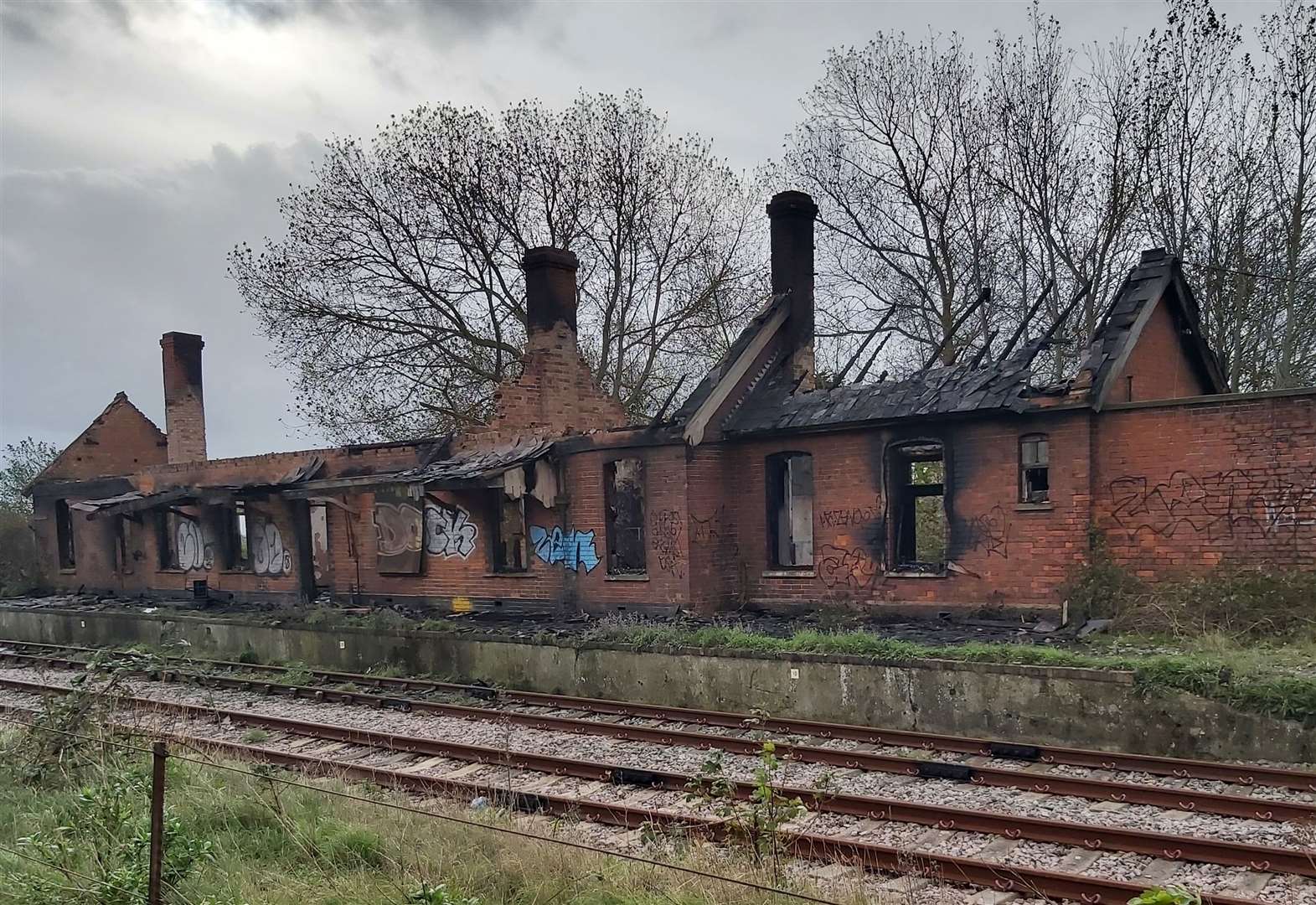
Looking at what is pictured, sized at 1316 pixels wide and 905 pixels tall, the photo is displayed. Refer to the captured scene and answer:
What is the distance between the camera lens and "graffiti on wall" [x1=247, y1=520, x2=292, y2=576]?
23.0 metres

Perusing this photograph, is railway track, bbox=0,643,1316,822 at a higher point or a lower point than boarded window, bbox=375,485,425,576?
lower

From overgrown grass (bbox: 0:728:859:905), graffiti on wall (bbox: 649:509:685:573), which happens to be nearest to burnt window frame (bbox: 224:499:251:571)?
graffiti on wall (bbox: 649:509:685:573)

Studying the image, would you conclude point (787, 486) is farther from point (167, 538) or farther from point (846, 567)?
point (167, 538)

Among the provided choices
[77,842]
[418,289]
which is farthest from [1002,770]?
[418,289]

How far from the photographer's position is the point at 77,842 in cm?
615

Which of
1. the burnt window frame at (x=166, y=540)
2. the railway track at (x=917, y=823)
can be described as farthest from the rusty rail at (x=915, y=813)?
the burnt window frame at (x=166, y=540)

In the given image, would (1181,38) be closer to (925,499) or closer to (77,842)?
(925,499)

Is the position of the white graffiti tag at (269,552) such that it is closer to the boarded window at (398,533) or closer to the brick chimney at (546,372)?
the boarded window at (398,533)

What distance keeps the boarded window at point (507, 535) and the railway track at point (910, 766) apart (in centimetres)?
503

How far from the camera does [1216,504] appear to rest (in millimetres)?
12195

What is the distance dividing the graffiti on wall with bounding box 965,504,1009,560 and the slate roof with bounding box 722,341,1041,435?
1.63 meters

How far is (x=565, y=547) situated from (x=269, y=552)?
9.71 m

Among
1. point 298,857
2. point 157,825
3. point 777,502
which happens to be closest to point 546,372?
point 777,502

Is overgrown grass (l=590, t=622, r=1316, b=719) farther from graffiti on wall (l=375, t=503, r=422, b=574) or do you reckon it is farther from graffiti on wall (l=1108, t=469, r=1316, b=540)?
graffiti on wall (l=375, t=503, r=422, b=574)
